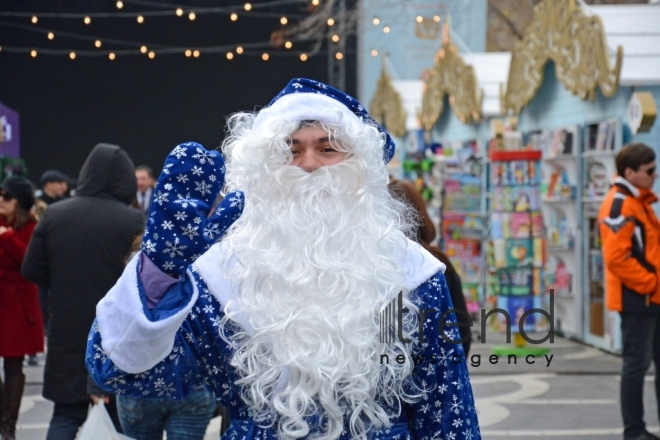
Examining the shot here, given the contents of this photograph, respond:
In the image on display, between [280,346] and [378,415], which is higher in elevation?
[280,346]

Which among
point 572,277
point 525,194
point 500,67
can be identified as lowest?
point 572,277

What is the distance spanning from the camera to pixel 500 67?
1547 cm

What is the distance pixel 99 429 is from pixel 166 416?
0.48 meters

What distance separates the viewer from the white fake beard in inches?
86.4

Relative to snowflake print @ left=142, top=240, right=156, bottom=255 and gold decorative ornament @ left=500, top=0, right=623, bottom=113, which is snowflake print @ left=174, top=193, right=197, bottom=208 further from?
gold decorative ornament @ left=500, top=0, right=623, bottom=113

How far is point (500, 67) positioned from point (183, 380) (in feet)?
45.5

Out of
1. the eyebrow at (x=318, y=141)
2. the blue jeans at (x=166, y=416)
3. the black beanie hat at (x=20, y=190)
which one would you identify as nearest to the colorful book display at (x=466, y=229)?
the black beanie hat at (x=20, y=190)

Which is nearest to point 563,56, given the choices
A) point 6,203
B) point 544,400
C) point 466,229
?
point 466,229

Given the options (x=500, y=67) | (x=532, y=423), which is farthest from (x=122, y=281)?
(x=500, y=67)

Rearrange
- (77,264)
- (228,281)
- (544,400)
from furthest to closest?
(544,400) < (77,264) < (228,281)

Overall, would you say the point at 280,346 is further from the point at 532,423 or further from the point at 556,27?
the point at 556,27

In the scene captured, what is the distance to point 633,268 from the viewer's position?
236 inches

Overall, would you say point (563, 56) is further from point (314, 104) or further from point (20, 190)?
point (314, 104)

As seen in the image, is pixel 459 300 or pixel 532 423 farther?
pixel 532 423
